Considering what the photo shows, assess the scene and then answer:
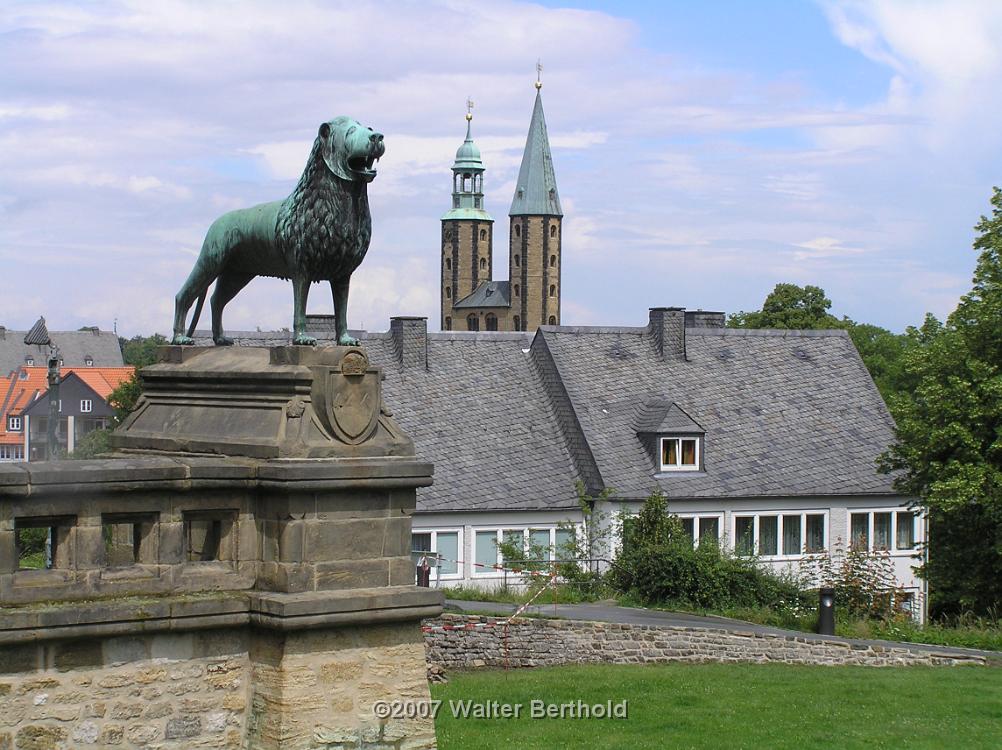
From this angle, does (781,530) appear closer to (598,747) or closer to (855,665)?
(855,665)

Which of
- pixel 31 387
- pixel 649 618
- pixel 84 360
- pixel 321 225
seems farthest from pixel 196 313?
pixel 84 360

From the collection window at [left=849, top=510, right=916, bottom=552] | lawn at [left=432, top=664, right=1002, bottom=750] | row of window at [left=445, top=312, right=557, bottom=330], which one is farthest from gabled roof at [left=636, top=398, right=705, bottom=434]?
row of window at [left=445, top=312, right=557, bottom=330]

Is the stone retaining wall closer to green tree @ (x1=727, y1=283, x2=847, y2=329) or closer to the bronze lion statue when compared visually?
the bronze lion statue

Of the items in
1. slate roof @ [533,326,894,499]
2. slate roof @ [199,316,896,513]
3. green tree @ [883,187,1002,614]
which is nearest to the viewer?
green tree @ [883,187,1002,614]

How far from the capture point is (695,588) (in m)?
28.8

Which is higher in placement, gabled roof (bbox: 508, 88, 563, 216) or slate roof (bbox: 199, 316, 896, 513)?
gabled roof (bbox: 508, 88, 563, 216)

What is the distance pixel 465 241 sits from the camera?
168 metres

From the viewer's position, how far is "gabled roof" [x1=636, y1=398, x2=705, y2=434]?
38.2m

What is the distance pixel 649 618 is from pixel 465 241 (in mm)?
143468

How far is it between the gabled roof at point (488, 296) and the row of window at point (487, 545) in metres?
129

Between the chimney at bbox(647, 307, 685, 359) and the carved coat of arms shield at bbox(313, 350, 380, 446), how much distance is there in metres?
32.5

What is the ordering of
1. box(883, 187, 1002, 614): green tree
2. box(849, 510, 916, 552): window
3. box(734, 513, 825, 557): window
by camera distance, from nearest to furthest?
box(883, 187, 1002, 614): green tree, box(734, 513, 825, 557): window, box(849, 510, 916, 552): window

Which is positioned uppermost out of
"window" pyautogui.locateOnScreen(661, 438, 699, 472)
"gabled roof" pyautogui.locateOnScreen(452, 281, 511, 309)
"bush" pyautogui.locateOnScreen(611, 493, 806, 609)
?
"gabled roof" pyautogui.locateOnScreen(452, 281, 511, 309)

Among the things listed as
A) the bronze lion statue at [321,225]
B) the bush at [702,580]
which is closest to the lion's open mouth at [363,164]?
the bronze lion statue at [321,225]
